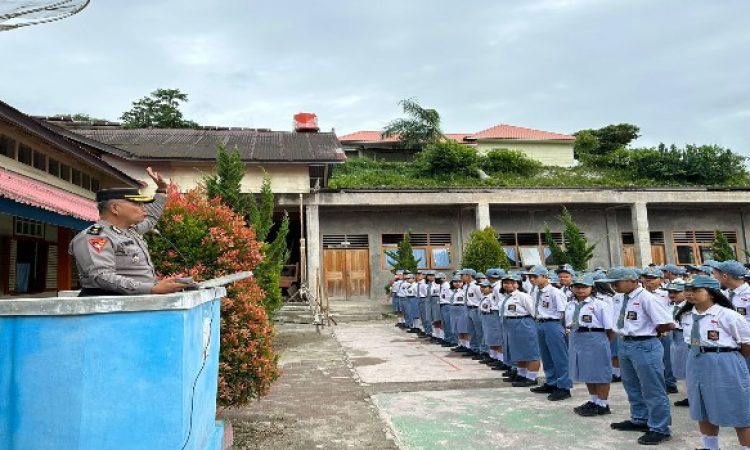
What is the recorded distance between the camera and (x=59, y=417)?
7.64 feet

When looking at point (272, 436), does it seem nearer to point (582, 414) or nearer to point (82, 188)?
point (582, 414)

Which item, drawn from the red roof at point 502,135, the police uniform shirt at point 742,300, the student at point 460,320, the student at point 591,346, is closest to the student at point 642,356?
the student at point 591,346

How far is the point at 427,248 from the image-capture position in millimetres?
20016

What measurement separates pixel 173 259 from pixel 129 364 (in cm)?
266

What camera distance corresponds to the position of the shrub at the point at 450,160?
1059 inches

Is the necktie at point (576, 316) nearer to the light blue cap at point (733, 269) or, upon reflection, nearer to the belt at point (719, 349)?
the light blue cap at point (733, 269)

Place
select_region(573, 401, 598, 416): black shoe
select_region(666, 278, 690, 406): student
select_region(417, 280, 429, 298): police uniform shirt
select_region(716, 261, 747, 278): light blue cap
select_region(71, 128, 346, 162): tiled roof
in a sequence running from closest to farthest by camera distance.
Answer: select_region(716, 261, 747, 278): light blue cap < select_region(573, 401, 598, 416): black shoe < select_region(666, 278, 690, 406): student < select_region(417, 280, 429, 298): police uniform shirt < select_region(71, 128, 346, 162): tiled roof

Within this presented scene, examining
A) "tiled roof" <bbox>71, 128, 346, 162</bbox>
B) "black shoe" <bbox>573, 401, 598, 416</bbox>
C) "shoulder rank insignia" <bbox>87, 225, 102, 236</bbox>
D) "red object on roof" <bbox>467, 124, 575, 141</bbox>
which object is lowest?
"black shoe" <bbox>573, 401, 598, 416</bbox>

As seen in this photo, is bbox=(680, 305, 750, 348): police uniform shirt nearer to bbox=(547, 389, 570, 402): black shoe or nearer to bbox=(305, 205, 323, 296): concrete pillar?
bbox=(547, 389, 570, 402): black shoe

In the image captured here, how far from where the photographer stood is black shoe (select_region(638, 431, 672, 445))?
4.83 meters

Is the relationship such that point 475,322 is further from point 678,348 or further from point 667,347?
point 678,348

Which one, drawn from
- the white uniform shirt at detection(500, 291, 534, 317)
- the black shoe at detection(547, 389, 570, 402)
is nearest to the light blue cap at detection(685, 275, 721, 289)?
the black shoe at detection(547, 389, 570, 402)

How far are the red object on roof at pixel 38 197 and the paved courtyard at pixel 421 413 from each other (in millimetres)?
3710

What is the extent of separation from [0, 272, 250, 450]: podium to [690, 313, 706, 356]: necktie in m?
4.12
